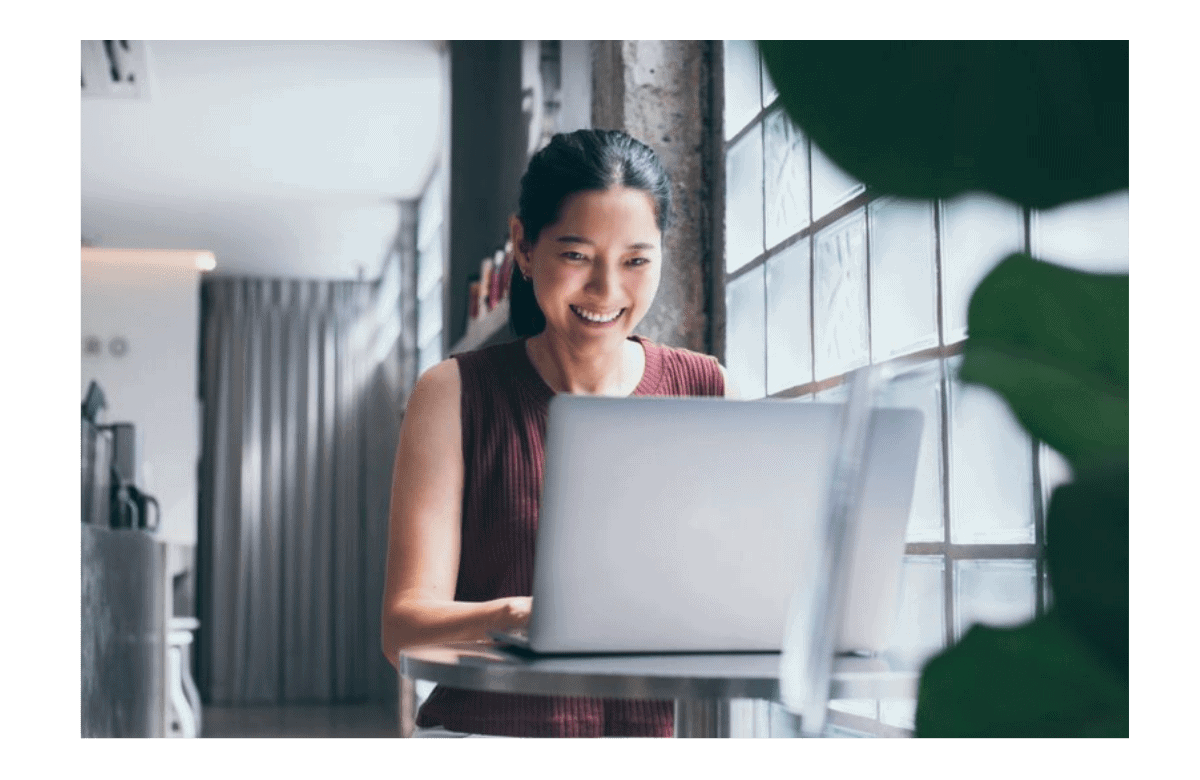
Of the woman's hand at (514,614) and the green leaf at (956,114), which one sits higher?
the green leaf at (956,114)

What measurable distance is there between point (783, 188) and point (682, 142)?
1.07 feet

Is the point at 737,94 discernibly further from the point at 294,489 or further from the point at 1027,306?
the point at 294,489

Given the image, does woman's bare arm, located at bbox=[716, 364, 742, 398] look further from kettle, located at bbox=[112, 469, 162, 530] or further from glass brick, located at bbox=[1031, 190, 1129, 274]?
kettle, located at bbox=[112, 469, 162, 530]

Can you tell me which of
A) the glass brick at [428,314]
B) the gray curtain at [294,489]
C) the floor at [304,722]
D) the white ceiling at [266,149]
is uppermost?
the white ceiling at [266,149]

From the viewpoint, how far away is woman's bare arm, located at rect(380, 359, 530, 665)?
1.25 m

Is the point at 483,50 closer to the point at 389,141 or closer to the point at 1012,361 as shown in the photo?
the point at 389,141

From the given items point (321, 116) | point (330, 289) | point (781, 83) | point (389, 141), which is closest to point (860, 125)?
point (781, 83)

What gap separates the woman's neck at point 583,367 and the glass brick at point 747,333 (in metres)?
0.70

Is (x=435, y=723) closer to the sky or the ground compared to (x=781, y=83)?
closer to the ground

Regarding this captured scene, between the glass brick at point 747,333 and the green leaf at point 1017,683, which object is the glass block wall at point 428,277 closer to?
the glass brick at point 747,333

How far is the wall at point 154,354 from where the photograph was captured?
764 centimetres

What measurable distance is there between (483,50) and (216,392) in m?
5.35

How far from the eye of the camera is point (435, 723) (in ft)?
4.84

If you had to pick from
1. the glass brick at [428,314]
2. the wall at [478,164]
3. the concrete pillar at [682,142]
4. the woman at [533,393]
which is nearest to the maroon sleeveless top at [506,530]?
the woman at [533,393]
